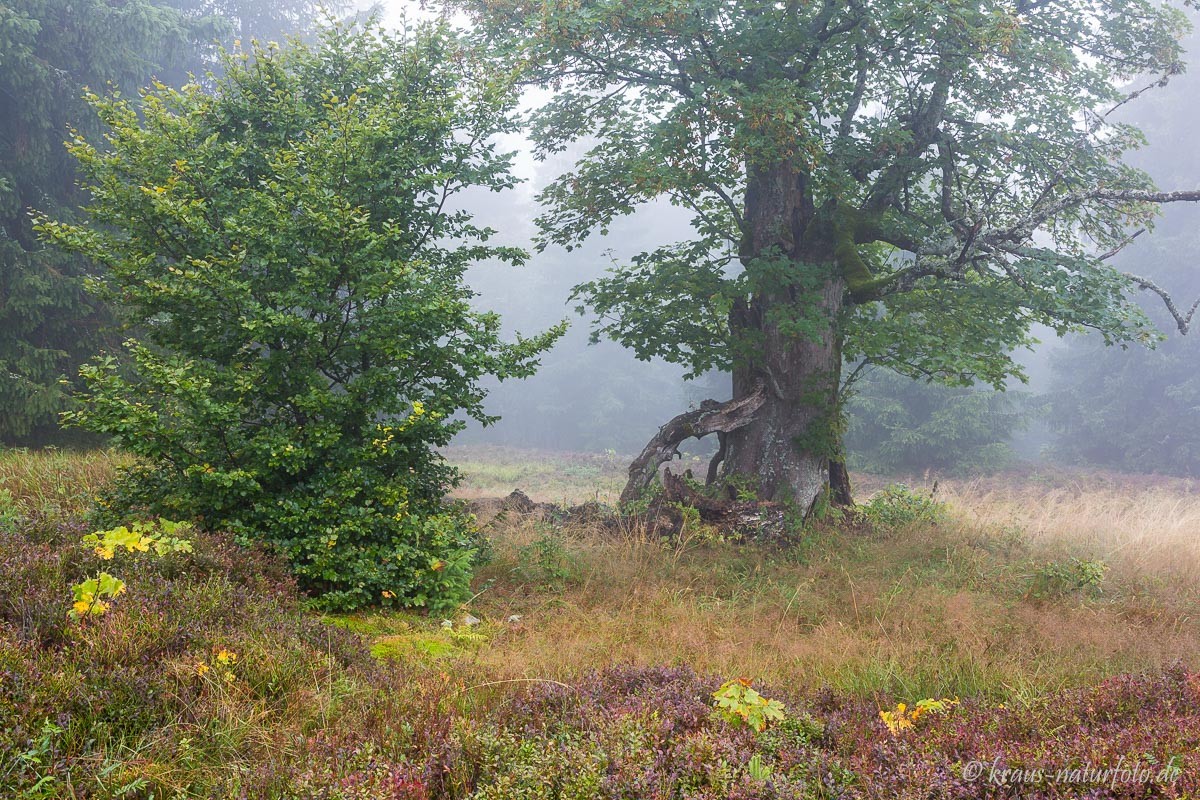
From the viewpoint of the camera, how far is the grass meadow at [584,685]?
273cm

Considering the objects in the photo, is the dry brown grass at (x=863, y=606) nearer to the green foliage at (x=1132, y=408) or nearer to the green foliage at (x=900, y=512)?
the green foliage at (x=900, y=512)

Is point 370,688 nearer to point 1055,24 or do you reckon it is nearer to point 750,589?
point 750,589

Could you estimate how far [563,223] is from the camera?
11453 millimetres

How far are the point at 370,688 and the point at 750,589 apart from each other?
15.9 ft

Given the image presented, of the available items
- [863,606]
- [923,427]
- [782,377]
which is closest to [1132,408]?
[923,427]

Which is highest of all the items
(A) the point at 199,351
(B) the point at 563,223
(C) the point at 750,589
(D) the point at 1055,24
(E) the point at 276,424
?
(D) the point at 1055,24

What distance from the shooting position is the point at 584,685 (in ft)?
12.5

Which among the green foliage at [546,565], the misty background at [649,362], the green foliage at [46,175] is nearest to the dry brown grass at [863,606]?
the green foliage at [546,565]

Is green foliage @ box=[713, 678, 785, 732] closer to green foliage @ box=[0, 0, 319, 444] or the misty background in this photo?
the misty background

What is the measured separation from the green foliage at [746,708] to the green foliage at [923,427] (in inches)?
809

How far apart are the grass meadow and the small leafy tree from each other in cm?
67

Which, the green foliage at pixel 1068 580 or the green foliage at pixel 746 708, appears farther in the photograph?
the green foliage at pixel 1068 580

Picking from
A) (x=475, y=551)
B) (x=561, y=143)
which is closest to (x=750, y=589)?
(x=475, y=551)

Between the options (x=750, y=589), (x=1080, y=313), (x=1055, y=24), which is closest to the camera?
(x=750, y=589)
